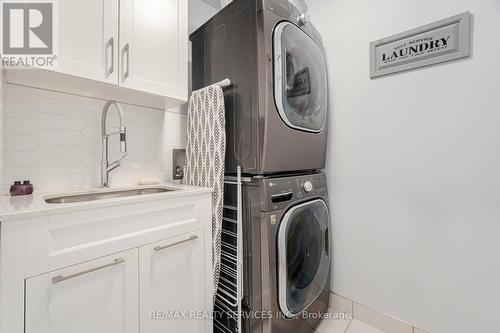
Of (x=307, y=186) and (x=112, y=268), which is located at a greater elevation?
(x=307, y=186)

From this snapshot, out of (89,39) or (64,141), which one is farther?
(64,141)

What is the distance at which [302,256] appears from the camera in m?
1.39

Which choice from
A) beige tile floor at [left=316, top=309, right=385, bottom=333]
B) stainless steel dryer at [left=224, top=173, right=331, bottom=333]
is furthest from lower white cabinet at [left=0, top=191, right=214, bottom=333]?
beige tile floor at [left=316, top=309, right=385, bottom=333]

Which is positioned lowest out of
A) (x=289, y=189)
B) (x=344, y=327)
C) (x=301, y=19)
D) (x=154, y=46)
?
(x=344, y=327)

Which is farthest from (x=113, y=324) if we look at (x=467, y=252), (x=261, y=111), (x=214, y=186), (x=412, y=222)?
(x=467, y=252)

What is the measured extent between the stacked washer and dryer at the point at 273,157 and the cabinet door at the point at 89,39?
0.59m

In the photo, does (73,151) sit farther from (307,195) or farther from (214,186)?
(307,195)

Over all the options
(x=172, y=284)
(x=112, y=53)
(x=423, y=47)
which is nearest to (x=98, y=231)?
(x=172, y=284)

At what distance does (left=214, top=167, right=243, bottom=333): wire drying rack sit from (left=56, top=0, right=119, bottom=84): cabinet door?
32.0 inches

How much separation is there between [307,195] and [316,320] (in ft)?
2.83

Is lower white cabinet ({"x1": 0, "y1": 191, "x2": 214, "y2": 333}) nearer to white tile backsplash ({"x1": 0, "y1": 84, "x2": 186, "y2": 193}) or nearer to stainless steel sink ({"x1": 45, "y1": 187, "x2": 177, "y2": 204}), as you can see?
stainless steel sink ({"x1": 45, "y1": 187, "x2": 177, "y2": 204})

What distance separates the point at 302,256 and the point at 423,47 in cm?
145

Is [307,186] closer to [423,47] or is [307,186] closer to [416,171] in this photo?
[416,171]
